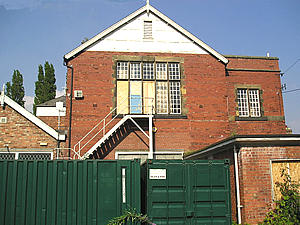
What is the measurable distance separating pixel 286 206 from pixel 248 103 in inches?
407

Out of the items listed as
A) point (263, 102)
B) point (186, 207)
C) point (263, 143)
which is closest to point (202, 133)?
point (263, 102)

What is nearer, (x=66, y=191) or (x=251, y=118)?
(x=66, y=191)

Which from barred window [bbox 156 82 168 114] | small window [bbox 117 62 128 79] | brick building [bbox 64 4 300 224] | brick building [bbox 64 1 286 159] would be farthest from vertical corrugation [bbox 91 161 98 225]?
small window [bbox 117 62 128 79]

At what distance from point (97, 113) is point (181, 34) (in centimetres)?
746

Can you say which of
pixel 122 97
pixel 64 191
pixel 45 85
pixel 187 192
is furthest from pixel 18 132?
pixel 45 85

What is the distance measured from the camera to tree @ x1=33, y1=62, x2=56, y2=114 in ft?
136

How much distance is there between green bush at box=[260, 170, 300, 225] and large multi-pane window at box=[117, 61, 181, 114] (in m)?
8.80

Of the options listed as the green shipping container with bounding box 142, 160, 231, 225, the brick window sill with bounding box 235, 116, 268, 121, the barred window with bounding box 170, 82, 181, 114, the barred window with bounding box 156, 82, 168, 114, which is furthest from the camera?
the brick window sill with bounding box 235, 116, 268, 121

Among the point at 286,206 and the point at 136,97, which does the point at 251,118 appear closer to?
the point at 136,97

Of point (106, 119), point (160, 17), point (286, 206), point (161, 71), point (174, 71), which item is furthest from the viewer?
point (160, 17)

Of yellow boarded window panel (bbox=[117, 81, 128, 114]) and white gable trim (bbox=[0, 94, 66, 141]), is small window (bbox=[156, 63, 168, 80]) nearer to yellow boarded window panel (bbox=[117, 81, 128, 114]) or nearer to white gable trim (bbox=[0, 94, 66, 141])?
yellow boarded window panel (bbox=[117, 81, 128, 114])

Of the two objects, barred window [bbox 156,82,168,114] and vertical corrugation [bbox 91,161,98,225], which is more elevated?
barred window [bbox 156,82,168,114]

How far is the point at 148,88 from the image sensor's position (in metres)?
18.0

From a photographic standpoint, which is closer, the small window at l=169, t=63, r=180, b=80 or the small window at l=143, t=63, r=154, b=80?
the small window at l=143, t=63, r=154, b=80
